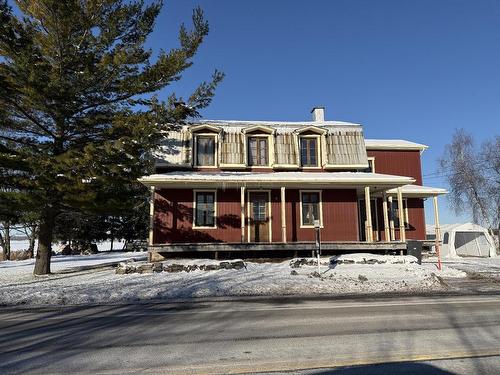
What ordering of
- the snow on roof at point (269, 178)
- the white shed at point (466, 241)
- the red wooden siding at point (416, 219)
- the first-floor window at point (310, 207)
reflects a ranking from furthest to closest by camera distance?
the white shed at point (466, 241) → the red wooden siding at point (416, 219) → the first-floor window at point (310, 207) → the snow on roof at point (269, 178)

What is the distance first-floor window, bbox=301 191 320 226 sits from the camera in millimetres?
20750

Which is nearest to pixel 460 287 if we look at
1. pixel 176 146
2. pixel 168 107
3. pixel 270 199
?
pixel 270 199

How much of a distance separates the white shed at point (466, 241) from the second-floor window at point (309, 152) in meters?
13.2

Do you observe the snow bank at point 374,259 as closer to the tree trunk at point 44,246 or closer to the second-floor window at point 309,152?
the second-floor window at point 309,152

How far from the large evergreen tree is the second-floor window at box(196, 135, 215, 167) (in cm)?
466

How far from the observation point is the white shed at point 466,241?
2842 centimetres

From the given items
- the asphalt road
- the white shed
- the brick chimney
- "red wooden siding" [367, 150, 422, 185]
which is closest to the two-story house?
"red wooden siding" [367, 150, 422, 185]

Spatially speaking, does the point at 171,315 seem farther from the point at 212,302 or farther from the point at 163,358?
the point at 163,358

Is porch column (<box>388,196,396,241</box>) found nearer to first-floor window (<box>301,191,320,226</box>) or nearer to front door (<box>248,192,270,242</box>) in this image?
first-floor window (<box>301,191,320,226</box>)

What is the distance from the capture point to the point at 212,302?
10.8 meters

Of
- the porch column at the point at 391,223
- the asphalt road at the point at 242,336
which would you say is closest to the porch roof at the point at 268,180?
the porch column at the point at 391,223

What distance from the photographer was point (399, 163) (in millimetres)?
25516

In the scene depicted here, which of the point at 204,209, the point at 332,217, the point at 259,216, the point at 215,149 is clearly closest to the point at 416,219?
the point at 332,217

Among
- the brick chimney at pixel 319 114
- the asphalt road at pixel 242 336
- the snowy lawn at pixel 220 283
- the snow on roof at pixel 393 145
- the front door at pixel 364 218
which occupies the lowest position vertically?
the asphalt road at pixel 242 336
